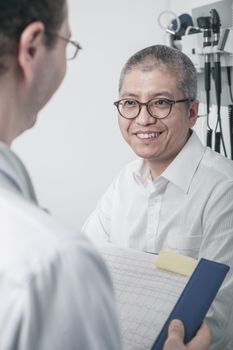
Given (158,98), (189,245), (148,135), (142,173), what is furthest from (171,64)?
(189,245)

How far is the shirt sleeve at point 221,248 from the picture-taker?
44.9 inches

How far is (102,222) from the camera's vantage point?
5.07 feet

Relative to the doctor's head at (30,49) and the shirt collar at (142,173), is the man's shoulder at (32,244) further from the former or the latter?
the shirt collar at (142,173)

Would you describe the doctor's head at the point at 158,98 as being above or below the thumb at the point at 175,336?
above

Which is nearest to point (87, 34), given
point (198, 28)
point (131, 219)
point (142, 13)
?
point (142, 13)

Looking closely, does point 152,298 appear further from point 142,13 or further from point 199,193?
point 142,13

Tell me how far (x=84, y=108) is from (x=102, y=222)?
1.23 meters

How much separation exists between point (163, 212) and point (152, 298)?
455mm

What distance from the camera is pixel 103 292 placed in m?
0.50

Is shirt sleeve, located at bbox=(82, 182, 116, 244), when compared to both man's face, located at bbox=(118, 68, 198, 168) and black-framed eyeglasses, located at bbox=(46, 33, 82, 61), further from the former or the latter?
black-framed eyeglasses, located at bbox=(46, 33, 82, 61)

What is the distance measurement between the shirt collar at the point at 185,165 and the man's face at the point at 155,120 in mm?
27

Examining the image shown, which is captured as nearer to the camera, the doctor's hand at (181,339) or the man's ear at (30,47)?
the man's ear at (30,47)

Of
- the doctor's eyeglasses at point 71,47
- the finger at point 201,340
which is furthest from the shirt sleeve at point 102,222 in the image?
the doctor's eyeglasses at point 71,47

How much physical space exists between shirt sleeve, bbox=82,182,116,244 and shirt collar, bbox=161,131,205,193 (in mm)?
240
